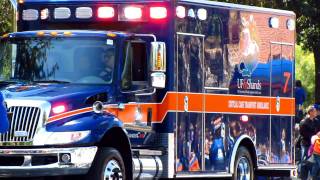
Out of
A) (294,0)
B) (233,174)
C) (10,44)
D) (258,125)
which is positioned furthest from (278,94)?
(294,0)

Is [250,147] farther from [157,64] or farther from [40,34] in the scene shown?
[40,34]

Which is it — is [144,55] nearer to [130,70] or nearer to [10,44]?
[130,70]

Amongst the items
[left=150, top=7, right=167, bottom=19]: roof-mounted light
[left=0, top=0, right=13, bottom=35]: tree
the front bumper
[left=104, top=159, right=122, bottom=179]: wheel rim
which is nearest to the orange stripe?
the front bumper

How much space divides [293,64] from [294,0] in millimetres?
10342

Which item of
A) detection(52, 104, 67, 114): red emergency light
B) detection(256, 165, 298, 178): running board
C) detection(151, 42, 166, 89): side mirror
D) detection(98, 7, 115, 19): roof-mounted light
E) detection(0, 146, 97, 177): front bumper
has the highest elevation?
detection(98, 7, 115, 19): roof-mounted light

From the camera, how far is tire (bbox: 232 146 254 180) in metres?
15.6

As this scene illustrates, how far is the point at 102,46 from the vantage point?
12992mm

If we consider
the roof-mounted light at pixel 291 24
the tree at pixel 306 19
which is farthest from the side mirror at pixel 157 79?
the tree at pixel 306 19

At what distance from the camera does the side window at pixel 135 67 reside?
1305cm

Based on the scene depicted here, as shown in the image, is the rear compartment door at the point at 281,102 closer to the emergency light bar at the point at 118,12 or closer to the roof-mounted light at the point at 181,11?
the roof-mounted light at the point at 181,11

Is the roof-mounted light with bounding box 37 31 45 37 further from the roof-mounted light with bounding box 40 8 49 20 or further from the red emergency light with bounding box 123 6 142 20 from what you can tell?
the red emergency light with bounding box 123 6 142 20

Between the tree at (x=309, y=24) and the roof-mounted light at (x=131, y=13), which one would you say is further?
the tree at (x=309, y=24)

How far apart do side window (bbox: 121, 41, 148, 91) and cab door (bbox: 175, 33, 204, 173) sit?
2.45ft

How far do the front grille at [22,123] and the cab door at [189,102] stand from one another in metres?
2.72
